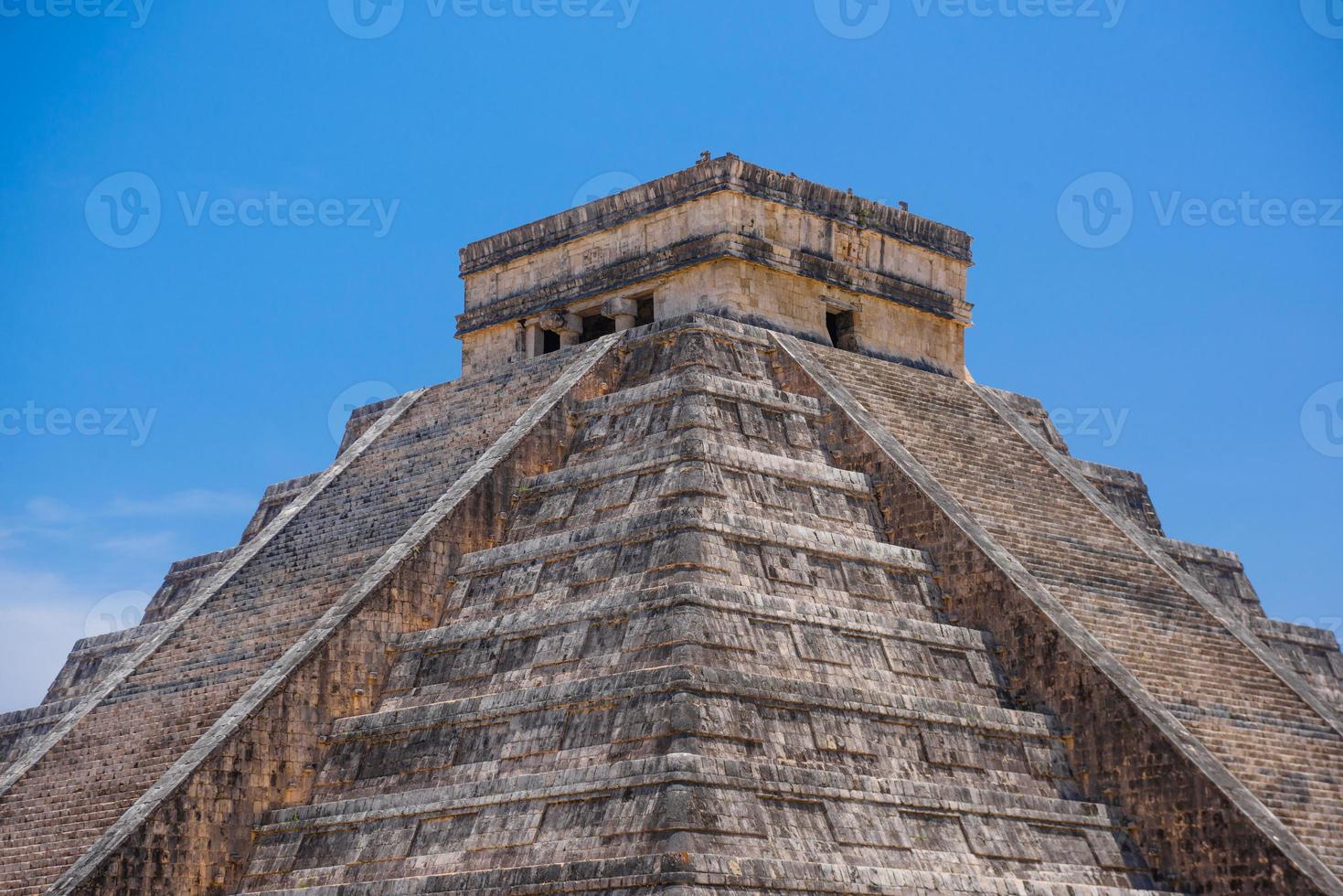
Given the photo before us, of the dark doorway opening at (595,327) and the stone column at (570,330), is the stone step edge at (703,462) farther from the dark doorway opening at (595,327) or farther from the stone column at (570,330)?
the dark doorway opening at (595,327)

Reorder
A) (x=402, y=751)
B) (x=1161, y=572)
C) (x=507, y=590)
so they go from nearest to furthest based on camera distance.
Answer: (x=402, y=751), (x=507, y=590), (x=1161, y=572)

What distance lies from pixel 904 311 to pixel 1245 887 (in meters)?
10.7

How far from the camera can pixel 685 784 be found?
15.1 meters

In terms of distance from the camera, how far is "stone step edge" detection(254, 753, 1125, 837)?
15375mm

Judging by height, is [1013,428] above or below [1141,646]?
above

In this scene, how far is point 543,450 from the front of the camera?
21.7 meters

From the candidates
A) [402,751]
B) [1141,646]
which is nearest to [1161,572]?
[1141,646]

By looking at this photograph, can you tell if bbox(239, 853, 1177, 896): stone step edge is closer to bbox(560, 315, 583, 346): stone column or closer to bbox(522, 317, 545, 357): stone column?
bbox(560, 315, 583, 346): stone column

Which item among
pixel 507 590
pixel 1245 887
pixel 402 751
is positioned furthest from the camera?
pixel 507 590

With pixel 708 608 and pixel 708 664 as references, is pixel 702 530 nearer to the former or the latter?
pixel 708 608

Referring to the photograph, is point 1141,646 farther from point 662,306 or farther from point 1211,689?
point 662,306

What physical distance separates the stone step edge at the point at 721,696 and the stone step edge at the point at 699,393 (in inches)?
186

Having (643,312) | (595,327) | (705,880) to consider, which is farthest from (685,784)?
(595,327)

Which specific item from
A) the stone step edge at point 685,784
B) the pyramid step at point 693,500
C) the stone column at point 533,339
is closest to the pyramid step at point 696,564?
the pyramid step at point 693,500
